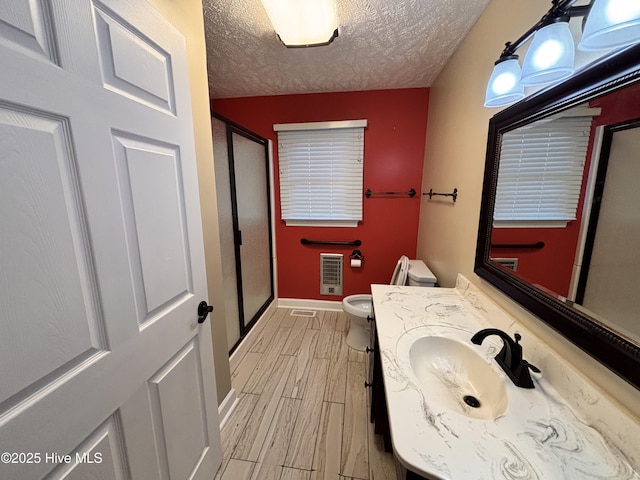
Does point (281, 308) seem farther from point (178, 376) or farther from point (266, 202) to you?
point (178, 376)

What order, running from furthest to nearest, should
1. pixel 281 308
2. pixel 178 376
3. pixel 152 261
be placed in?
pixel 281 308
pixel 178 376
pixel 152 261

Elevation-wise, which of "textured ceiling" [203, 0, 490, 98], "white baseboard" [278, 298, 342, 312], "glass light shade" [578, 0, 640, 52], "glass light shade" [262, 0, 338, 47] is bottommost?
"white baseboard" [278, 298, 342, 312]

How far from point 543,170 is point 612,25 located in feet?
Result: 1.55

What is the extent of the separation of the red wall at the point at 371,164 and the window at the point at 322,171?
0.28ft

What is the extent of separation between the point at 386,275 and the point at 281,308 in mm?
1292

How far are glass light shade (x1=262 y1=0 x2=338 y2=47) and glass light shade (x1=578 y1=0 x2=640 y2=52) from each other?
3.35 feet

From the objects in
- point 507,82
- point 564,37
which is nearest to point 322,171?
point 507,82

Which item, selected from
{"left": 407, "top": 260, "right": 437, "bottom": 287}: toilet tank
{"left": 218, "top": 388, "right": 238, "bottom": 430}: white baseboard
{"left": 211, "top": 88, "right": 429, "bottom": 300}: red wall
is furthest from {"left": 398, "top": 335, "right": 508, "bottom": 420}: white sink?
{"left": 211, "top": 88, "right": 429, "bottom": 300}: red wall

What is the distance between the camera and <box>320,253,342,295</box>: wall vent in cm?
283

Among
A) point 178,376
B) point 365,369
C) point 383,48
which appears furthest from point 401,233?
point 178,376

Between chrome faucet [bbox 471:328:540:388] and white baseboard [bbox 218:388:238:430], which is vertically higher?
chrome faucet [bbox 471:328:540:388]

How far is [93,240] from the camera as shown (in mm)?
619

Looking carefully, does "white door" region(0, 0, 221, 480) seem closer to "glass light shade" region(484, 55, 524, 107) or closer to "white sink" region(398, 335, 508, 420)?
"white sink" region(398, 335, 508, 420)

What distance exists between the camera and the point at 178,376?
3.17 feet
